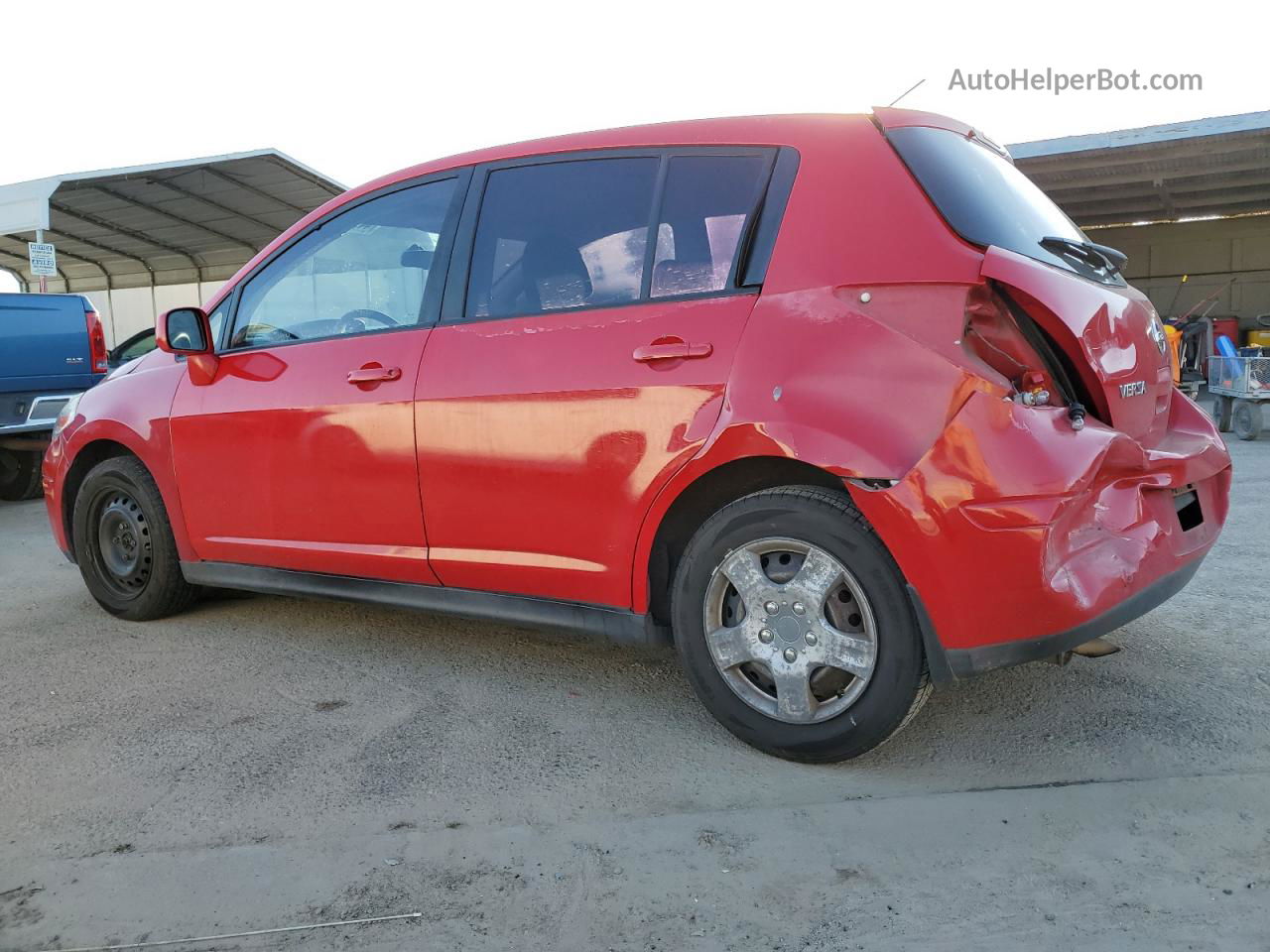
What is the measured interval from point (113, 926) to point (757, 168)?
236 centimetres

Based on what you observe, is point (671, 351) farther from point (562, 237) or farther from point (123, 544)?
point (123, 544)

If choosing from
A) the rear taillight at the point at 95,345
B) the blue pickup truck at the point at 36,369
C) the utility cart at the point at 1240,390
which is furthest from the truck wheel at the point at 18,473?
the utility cart at the point at 1240,390

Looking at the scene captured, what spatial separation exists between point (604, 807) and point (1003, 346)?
1.48 metres

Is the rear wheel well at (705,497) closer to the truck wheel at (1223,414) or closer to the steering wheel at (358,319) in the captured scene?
the steering wheel at (358,319)

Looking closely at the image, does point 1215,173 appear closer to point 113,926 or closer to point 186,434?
point 186,434

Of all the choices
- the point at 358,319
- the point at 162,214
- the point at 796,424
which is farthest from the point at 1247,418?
the point at 162,214

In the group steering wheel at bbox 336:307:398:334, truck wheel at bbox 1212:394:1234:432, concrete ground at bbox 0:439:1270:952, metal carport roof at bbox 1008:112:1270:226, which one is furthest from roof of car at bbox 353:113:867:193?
metal carport roof at bbox 1008:112:1270:226

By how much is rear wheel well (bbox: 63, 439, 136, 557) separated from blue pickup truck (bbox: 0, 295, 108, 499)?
168 inches

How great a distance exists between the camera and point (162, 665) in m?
3.77

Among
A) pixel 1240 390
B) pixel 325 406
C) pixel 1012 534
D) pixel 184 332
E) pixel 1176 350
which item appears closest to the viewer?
pixel 1012 534

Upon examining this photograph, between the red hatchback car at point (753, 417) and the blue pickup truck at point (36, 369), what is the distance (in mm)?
5642

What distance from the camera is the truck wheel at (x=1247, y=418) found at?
1002 centimetres

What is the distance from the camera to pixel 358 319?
11.9 feet

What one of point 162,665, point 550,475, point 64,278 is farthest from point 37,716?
point 64,278
